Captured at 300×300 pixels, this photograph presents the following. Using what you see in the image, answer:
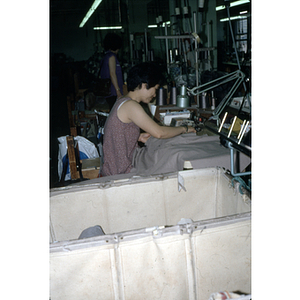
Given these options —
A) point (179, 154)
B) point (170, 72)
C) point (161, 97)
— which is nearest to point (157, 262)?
point (179, 154)

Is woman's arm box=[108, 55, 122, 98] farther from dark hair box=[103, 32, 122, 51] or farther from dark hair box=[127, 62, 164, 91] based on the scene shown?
dark hair box=[127, 62, 164, 91]

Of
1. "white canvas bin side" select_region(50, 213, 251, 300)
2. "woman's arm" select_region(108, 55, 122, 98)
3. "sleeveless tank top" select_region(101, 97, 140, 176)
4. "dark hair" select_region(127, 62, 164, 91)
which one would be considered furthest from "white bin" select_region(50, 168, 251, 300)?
"woman's arm" select_region(108, 55, 122, 98)

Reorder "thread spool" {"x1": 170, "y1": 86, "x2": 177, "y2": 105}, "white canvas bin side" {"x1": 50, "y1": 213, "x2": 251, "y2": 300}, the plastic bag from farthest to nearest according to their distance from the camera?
"thread spool" {"x1": 170, "y1": 86, "x2": 177, "y2": 105} < the plastic bag < "white canvas bin side" {"x1": 50, "y1": 213, "x2": 251, "y2": 300}

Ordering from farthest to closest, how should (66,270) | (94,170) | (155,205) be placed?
(94,170) < (155,205) < (66,270)

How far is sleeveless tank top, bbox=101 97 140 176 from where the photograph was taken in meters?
2.31

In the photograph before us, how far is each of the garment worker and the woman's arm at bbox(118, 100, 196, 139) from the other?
206 cm

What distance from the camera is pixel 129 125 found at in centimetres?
235

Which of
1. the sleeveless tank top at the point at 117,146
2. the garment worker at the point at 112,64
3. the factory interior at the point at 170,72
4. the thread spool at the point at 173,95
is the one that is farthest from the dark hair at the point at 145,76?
the garment worker at the point at 112,64

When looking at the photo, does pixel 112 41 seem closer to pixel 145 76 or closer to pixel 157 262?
pixel 145 76

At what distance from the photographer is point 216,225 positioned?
1.11 meters
